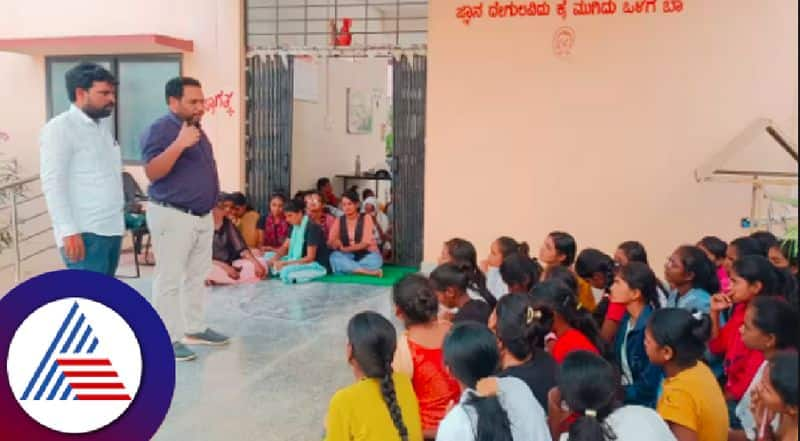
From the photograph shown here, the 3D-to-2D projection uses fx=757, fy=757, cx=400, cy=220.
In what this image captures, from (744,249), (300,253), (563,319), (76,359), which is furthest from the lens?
(300,253)

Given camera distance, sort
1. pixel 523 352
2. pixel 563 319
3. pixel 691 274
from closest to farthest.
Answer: pixel 523 352 < pixel 563 319 < pixel 691 274

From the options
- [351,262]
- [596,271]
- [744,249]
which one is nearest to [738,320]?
[744,249]

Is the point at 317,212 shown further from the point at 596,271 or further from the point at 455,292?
the point at 455,292

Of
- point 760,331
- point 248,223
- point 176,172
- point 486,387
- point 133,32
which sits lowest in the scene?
point 248,223

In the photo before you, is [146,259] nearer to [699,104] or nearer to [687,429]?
[699,104]

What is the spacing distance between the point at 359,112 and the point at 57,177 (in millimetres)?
5860

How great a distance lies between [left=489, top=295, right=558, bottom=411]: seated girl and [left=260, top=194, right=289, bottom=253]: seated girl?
13.8 ft

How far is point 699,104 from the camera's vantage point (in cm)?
509

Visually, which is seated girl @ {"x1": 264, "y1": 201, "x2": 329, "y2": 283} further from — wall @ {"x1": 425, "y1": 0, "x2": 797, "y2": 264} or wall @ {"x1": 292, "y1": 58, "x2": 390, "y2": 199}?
wall @ {"x1": 292, "y1": 58, "x2": 390, "y2": 199}

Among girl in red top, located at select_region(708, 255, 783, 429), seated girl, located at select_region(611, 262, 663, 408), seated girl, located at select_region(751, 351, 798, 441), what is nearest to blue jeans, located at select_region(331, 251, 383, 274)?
seated girl, located at select_region(611, 262, 663, 408)

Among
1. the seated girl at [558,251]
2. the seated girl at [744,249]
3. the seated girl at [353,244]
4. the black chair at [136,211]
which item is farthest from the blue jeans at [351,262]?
the seated girl at [744,249]

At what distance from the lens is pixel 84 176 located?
283cm

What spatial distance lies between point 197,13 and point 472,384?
5.36 m

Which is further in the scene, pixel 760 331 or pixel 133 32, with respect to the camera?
pixel 133 32
